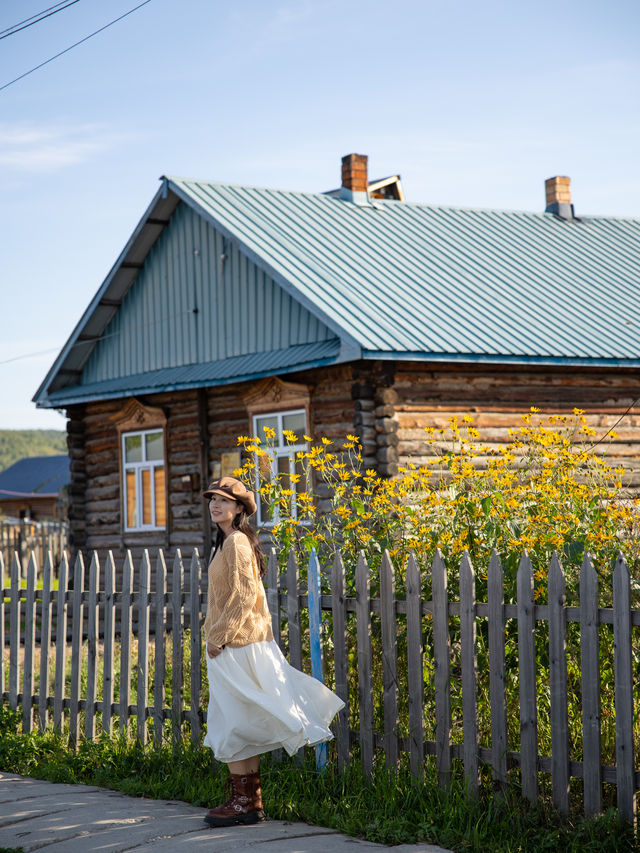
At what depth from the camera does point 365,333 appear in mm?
12680

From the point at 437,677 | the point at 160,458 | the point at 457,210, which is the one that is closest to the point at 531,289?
the point at 457,210

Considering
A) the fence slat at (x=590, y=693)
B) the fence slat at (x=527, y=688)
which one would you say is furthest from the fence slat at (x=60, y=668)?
the fence slat at (x=590, y=693)

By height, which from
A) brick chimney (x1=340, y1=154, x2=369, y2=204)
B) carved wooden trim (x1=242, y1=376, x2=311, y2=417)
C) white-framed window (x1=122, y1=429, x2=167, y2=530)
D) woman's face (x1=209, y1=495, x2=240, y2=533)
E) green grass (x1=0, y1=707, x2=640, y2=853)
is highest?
brick chimney (x1=340, y1=154, x2=369, y2=204)

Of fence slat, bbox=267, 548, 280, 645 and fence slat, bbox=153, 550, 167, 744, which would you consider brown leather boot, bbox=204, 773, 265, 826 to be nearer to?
fence slat, bbox=267, 548, 280, 645

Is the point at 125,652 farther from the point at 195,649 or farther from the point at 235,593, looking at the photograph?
the point at 235,593

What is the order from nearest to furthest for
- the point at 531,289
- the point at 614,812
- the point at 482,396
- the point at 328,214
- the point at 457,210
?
the point at 614,812
the point at 482,396
the point at 531,289
the point at 328,214
the point at 457,210

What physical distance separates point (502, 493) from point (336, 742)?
5.85 feet

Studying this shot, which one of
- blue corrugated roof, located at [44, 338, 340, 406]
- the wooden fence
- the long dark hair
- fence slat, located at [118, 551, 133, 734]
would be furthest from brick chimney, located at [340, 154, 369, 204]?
the long dark hair

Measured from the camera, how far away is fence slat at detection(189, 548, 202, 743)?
6.84m

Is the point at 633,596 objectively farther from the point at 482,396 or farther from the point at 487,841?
the point at 482,396

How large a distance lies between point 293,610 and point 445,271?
1030 centimetres

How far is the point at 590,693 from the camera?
5047 millimetres

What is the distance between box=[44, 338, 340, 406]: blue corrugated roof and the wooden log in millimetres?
7127

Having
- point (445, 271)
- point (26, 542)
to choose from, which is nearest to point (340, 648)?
point (445, 271)
